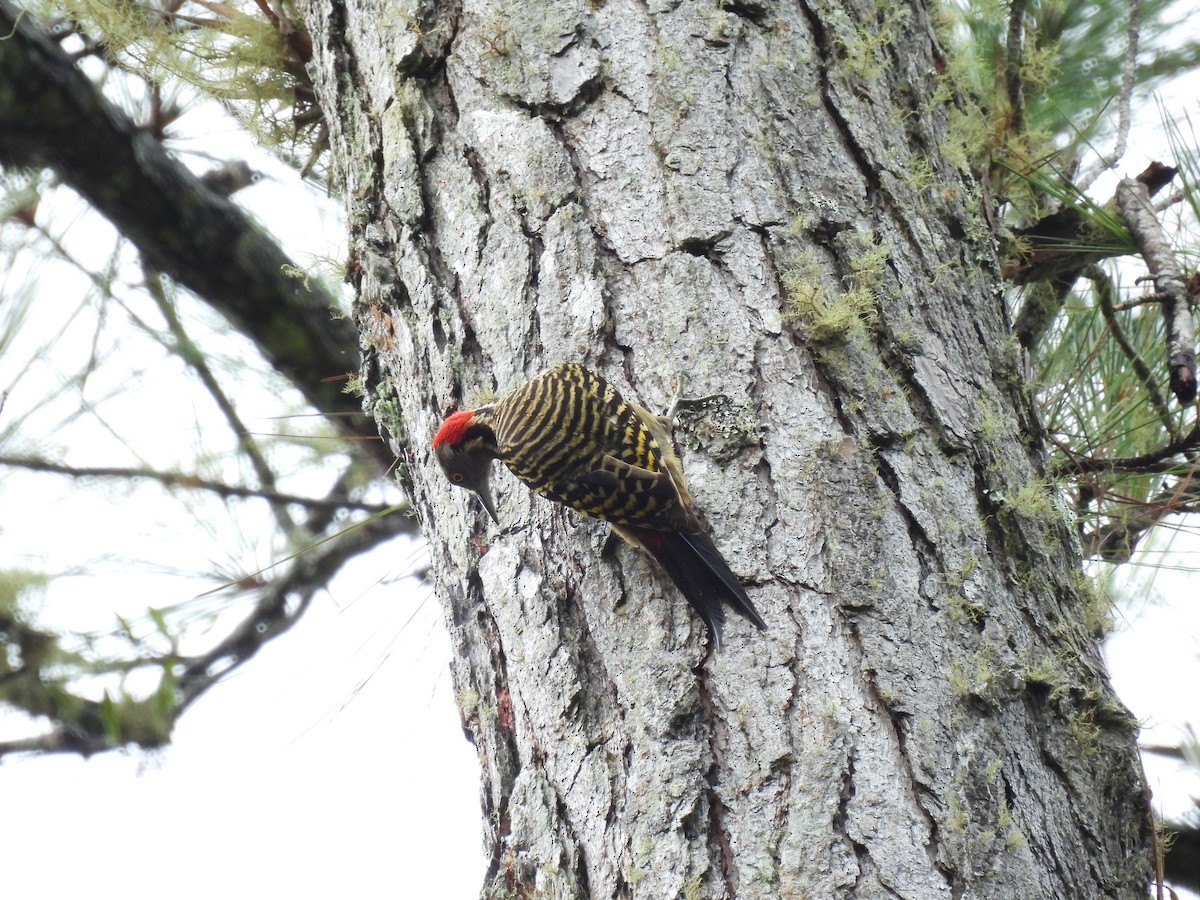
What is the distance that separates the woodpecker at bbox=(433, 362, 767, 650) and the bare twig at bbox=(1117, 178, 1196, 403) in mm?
902

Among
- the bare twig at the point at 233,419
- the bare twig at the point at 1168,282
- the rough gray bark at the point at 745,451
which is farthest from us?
the bare twig at the point at 233,419

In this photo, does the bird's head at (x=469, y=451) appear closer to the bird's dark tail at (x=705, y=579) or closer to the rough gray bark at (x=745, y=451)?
the rough gray bark at (x=745, y=451)

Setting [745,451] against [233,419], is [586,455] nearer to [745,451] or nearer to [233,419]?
[745,451]

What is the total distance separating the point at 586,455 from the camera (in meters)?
2.21

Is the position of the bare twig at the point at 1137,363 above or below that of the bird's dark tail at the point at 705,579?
above

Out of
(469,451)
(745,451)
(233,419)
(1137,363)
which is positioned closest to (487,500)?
(469,451)

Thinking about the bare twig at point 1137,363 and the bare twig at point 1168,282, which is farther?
the bare twig at point 1137,363

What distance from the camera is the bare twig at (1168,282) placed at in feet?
6.13

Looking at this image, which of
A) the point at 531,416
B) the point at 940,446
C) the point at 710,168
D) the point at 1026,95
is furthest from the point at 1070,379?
the point at 531,416

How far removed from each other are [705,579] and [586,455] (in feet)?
1.76

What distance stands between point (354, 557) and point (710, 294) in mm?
1968

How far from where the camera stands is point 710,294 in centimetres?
197

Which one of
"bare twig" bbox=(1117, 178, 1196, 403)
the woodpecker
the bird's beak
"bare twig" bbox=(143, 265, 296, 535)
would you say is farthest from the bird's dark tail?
"bare twig" bbox=(143, 265, 296, 535)

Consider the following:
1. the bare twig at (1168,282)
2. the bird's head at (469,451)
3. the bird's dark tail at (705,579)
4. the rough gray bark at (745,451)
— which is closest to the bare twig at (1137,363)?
the bare twig at (1168,282)
